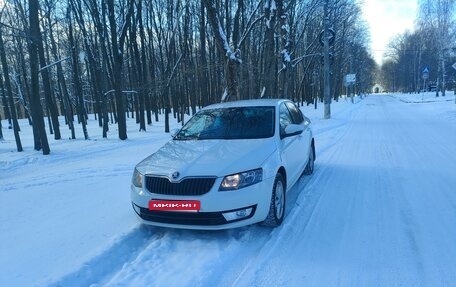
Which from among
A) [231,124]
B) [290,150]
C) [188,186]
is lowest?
[188,186]

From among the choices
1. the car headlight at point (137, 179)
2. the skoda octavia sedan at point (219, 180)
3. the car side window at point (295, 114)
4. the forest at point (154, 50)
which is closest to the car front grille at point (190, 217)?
the skoda octavia sedan at point (219, 180)

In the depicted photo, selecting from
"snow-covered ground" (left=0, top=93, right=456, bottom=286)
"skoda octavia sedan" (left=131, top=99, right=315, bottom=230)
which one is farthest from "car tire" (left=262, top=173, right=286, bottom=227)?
"snow-covered ground" (left=0, top=93, right=456, bottom=286)

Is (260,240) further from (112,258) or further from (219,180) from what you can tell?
(112,258)

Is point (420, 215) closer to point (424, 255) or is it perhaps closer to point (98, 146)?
point (424, 255)

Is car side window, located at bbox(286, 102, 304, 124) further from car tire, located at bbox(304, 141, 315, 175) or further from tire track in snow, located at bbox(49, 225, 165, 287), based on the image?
tire track in snow, located at bbox(49, 225, 165, 287)

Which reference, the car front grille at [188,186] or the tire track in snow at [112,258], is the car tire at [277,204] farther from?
the tire track in snow at [112,258]

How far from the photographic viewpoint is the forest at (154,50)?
14594 millimetres

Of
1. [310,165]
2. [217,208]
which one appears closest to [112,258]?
[217,208]

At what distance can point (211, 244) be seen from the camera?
4176mm

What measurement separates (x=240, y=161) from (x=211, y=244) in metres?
1.02

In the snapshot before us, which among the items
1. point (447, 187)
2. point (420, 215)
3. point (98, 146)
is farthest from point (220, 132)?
point (98, 146)

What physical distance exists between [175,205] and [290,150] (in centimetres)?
219

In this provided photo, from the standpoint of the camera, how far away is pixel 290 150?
550cm

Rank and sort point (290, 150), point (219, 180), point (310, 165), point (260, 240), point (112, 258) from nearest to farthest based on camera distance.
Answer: point (112, 258)
point (219, 180)
point (260, 240)
point (290, 150)
point (310, 165)
